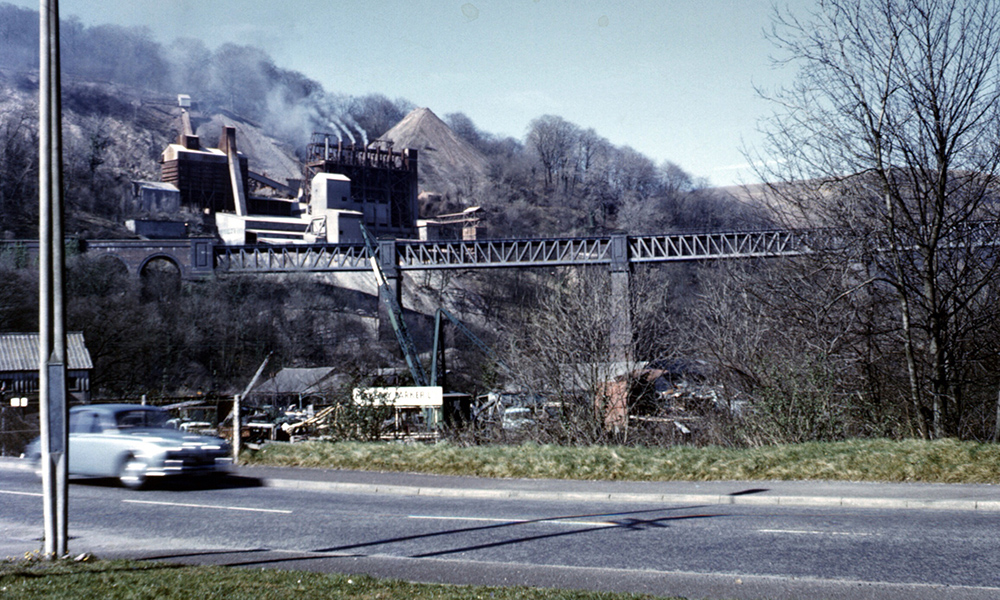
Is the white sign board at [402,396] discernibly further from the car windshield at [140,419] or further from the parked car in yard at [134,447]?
the car windshield at [140,419]

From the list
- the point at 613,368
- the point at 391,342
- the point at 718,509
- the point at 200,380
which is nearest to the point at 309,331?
the point at 391,342

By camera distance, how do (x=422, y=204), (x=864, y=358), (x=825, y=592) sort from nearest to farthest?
(x=825, y=592)
(x=864, y=358)
(x=422, y=204)

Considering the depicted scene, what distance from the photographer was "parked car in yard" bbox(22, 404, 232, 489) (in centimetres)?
1552

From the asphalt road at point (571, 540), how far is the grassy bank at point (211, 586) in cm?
75

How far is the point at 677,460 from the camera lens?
1537 centimetres

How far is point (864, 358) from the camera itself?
798 inches

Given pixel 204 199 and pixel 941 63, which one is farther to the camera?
pixel 204 199

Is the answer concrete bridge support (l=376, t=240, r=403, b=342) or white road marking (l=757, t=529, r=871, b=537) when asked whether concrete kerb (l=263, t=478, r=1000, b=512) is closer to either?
white road marking (l=757, t=529, r=871, b=537)

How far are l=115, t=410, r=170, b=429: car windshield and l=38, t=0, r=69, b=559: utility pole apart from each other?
8.19 meters

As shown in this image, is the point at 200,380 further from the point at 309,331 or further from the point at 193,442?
the point at 193,442

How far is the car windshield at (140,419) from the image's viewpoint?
16.2 m

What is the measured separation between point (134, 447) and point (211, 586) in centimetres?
956

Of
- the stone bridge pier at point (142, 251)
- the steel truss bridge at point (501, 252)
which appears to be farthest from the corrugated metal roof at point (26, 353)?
the stone bridge pier at point (142, 251)

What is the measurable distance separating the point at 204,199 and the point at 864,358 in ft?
374
